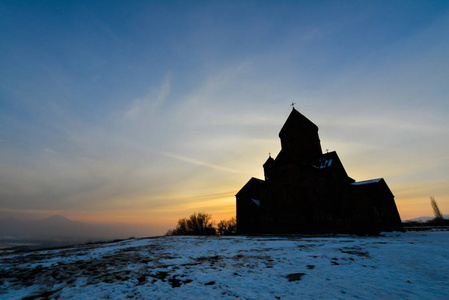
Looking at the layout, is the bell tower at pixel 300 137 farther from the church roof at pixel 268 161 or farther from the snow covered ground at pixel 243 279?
the snow covered ground at pixel 243 279

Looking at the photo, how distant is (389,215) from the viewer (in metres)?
22.9

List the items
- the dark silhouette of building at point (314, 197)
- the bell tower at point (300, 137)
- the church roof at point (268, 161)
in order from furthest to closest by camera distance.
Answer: the church roof at point (268, 161), the bell tower at point (300, 137), the dark silhouette of building at point (314, 197)

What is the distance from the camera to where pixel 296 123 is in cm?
2780

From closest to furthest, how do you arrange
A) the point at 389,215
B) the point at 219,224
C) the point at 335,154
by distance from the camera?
the point at 389,215 → the point at 335,154 → the point at 219,224

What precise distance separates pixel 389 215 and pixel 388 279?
82.6ft

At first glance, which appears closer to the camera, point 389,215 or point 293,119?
point 389,215

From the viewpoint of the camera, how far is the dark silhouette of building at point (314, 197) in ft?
60.6

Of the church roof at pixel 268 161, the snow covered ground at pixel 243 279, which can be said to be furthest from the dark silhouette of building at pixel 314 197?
the snow covered ground at pixel 243 279

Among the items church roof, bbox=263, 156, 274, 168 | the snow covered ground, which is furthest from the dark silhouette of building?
the snow covered ground

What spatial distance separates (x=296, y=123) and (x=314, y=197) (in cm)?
1167

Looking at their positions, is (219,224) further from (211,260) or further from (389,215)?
(211,260)

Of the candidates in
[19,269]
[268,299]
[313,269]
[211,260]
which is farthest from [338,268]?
[19,269]

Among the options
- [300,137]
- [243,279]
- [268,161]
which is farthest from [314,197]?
[243,279]

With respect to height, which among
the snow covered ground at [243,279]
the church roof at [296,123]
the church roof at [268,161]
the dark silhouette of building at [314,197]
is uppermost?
the church roof at [296,123]
